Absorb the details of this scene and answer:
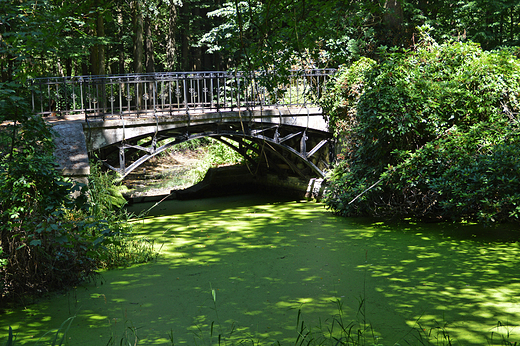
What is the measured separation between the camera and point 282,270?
18.4 ft

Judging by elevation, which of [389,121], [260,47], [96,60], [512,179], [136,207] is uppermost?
[96,60]

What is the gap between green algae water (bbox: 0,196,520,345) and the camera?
3688mm

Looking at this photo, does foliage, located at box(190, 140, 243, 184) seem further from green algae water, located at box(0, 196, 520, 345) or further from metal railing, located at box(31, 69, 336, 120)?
green algae water, located at box(0, 196, 520, 345)

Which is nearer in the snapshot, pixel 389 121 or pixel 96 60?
pixel 389 121

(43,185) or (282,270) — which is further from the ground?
(43,185)

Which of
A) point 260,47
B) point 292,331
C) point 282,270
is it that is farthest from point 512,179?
point 260,47

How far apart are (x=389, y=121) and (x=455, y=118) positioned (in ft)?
3.60

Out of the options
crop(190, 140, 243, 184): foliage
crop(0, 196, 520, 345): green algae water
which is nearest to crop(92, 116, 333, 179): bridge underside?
crop(190, 140, 243, 184): foliage

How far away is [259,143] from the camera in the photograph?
437 inches

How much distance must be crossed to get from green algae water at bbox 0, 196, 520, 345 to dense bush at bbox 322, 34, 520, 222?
1.80 feet

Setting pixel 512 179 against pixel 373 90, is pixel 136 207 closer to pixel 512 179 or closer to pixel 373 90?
pixel 373 90

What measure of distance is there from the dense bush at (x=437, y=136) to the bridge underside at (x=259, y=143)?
214cm

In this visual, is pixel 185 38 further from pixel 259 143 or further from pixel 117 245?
pixel 117 245

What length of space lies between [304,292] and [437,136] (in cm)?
423
